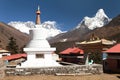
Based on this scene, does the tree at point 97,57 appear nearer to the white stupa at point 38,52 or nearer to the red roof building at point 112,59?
the red roof building at point 112,59

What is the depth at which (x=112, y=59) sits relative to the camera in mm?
32625

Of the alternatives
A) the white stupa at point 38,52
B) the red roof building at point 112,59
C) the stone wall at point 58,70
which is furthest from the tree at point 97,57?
the stone wall at point 58,70

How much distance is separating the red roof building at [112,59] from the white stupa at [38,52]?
8.54 m

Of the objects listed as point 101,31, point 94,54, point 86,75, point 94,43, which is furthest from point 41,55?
point 101,31

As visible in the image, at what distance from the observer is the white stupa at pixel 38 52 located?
26.6m

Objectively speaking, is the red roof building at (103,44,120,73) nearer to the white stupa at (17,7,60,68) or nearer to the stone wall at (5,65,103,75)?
the stone wall at (5,65,103,75)

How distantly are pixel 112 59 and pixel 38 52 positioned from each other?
11.1 metres

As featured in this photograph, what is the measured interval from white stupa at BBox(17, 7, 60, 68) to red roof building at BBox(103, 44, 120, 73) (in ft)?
28.0

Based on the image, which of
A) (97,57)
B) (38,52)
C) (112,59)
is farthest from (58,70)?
(97,57)

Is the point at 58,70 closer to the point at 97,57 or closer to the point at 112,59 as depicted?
the point at 112,59

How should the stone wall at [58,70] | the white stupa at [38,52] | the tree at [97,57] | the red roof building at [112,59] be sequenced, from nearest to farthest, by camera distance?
the stone wall at [58,70]
the white stupa at [38,52]
the red roof building at [112,59]
the tree at [97,57]

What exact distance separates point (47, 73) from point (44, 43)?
509cm

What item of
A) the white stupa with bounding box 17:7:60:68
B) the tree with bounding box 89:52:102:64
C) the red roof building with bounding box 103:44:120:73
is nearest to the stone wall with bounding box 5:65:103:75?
the white stupa with bounding box 17:7:60:68

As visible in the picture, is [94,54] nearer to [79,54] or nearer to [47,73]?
[79,54]
